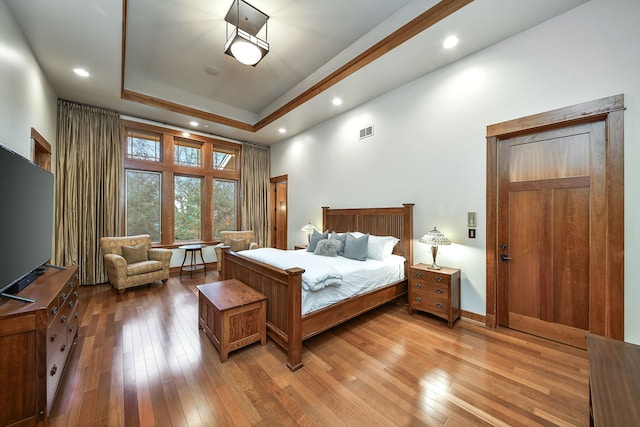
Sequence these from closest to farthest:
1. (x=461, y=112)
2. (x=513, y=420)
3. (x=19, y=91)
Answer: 1. (x=513, y=420)
2. (x=19, y=91)
3. (x=461, y=112)

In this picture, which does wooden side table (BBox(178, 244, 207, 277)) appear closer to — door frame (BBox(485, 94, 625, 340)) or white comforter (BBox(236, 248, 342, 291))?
white comforter (BBox(236, 248, 342, 291))

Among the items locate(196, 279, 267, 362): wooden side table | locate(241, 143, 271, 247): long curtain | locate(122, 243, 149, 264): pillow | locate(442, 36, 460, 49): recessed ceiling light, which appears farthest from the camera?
locate(241, 143, 271, 247): long curtain

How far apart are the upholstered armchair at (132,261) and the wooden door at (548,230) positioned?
521 cm

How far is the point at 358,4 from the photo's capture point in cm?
281

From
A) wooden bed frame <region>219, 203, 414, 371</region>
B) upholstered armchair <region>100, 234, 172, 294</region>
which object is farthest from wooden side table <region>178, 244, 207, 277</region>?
wooden bed frame <region>219, 203, 414, 371</region>

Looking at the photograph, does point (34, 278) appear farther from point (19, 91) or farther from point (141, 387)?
point (19, 91)

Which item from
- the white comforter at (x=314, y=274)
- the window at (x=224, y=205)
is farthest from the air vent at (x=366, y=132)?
the window at (x=224, y=205)

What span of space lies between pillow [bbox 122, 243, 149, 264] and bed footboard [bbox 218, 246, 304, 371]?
2.64 m

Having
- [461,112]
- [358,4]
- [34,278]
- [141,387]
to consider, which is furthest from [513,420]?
[358,4]

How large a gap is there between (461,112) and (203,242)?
557 centimetres

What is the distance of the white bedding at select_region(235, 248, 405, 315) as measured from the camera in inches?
91.7

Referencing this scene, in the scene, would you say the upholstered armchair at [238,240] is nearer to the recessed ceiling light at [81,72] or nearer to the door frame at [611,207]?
the recessed ceiling light at [81,72]

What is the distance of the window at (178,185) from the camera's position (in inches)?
195

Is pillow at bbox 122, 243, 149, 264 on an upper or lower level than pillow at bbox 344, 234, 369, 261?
lower
